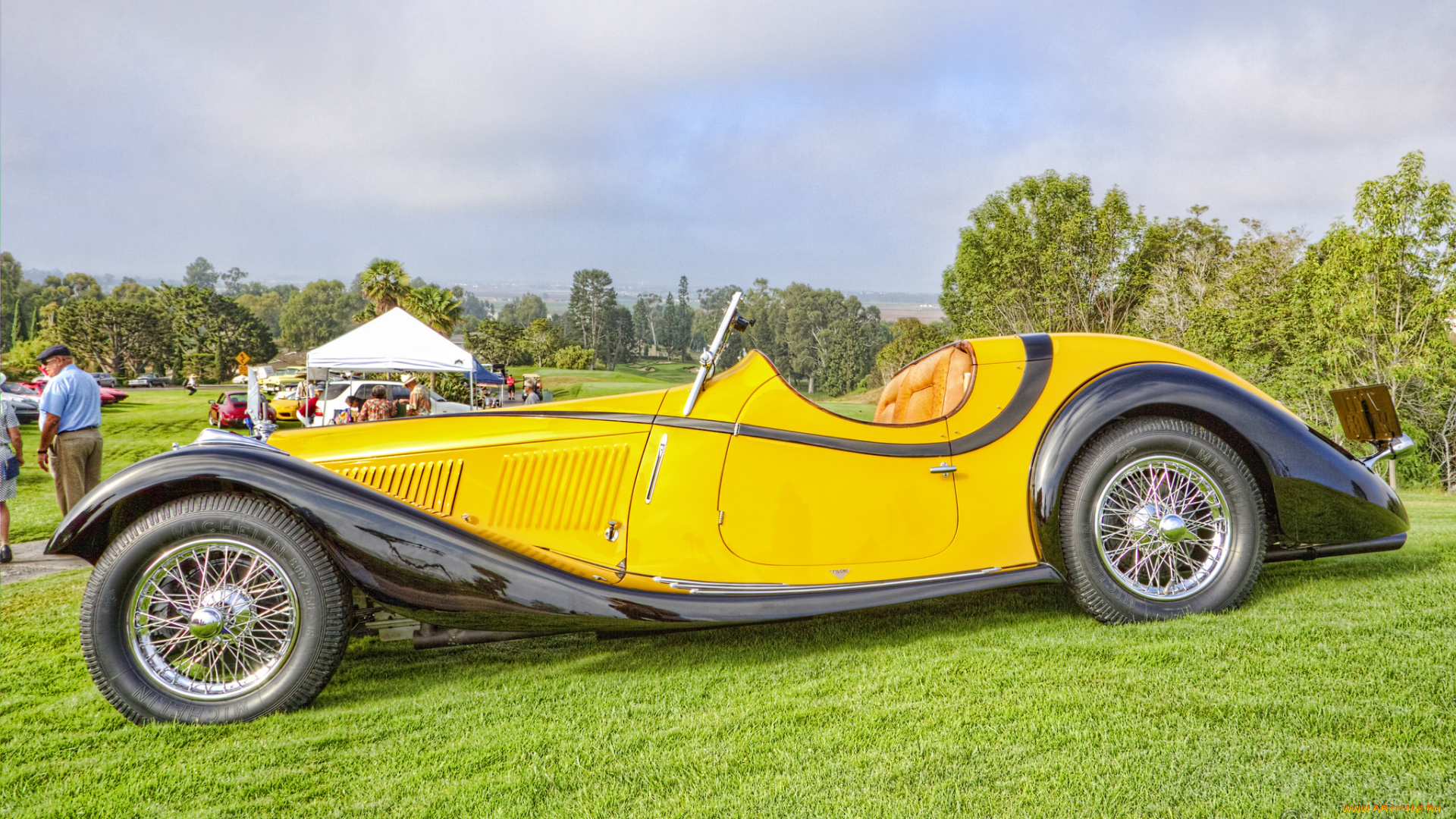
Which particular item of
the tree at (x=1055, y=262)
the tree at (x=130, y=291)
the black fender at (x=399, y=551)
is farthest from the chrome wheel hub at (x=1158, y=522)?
the tree at (x=130, y=291)

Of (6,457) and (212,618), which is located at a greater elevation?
(6,457)

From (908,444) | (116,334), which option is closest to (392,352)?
(908,444)

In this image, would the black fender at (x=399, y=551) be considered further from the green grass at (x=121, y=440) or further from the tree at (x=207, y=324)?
the tree at (x=207, y=324)

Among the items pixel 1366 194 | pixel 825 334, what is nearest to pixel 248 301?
pixel 825 334

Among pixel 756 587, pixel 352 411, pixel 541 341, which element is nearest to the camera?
pixel 756 587

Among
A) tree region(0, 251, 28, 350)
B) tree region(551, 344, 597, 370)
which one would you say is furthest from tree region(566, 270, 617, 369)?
tree region(0, 251, 28, 350)

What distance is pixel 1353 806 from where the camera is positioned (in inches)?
77.3

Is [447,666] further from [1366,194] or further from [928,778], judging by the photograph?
[1366,194]

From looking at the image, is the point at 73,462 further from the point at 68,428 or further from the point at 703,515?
the point at 703,515

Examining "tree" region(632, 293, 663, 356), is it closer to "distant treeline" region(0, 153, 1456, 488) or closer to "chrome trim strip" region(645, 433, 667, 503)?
"distant treeline" region(0, 153, 1456, 488)

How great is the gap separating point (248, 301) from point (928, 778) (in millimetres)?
158515

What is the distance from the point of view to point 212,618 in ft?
9.11

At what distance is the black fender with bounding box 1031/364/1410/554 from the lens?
337 centimetres

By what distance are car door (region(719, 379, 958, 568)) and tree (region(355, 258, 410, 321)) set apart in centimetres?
4050
